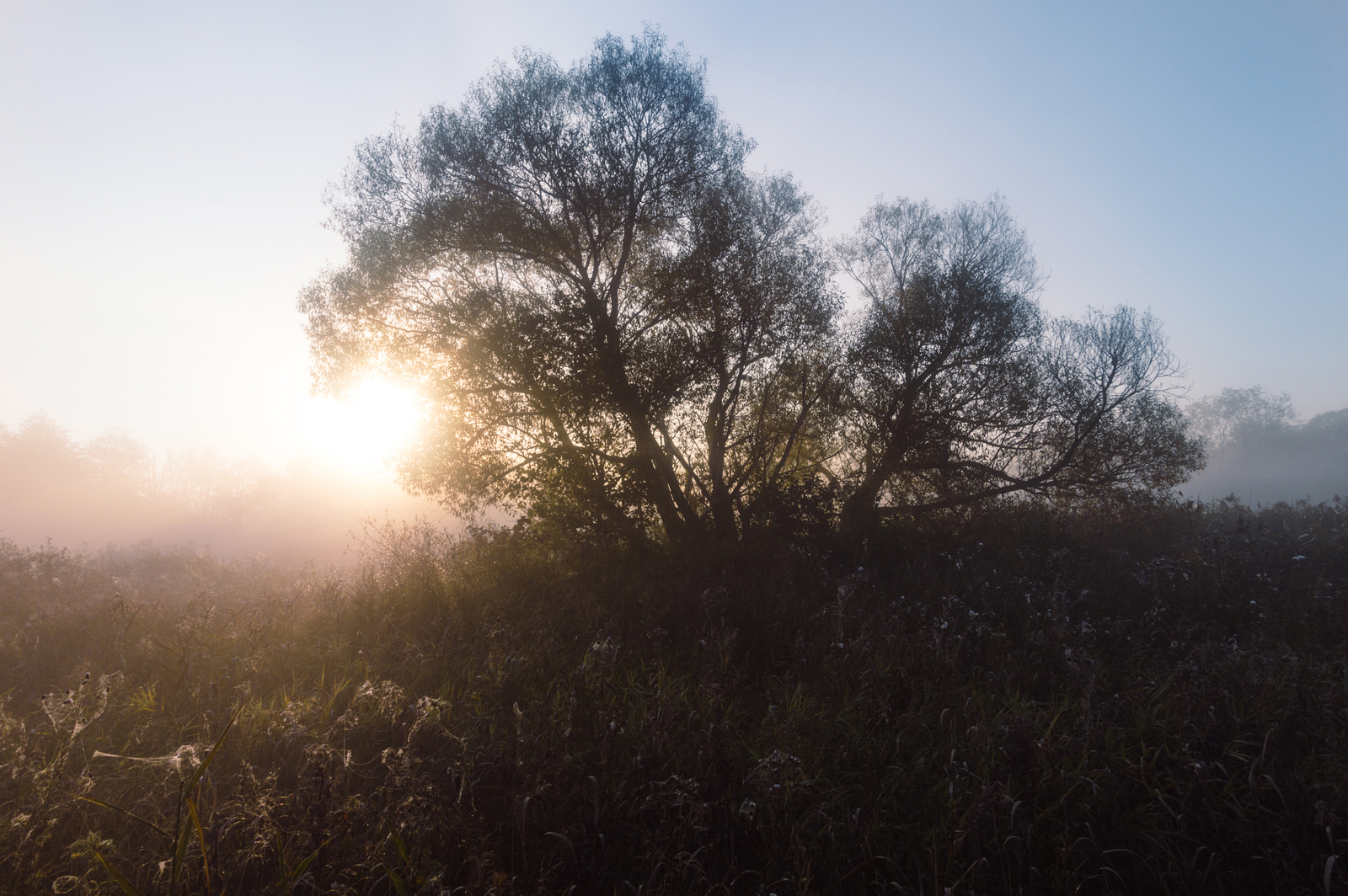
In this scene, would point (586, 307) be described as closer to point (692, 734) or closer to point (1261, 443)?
point (692, 734)

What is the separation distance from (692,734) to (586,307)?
8.33 metres

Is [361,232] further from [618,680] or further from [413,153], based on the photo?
[618,680]

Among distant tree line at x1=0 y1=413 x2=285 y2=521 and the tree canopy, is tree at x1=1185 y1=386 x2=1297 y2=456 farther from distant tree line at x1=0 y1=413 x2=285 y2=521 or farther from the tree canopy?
distant tree line at x1=0 y1=413 x2=285 y2=521

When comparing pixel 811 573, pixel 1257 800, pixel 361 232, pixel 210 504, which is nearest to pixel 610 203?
pixel 361 232

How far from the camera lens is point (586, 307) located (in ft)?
34.7

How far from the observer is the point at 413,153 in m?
→ 11.1

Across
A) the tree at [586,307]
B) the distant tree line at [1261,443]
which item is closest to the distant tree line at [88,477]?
the tree at [586,307]

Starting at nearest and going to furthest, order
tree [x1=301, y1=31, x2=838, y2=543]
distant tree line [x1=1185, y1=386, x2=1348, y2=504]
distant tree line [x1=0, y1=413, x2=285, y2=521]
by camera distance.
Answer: tree [x1=301, y1=31, x2=838, y2=543]
distant tree line [x1=0, y1=413, x2=285, y2=521]
distant tree line [x1=1185, y1=386, x2=1348, y2=504]

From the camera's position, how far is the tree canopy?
10.4 meters

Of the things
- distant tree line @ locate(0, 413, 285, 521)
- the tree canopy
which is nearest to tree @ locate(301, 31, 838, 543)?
the tree canopy

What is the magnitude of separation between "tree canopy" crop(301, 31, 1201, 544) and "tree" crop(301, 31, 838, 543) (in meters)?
0.05

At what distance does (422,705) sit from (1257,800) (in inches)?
221

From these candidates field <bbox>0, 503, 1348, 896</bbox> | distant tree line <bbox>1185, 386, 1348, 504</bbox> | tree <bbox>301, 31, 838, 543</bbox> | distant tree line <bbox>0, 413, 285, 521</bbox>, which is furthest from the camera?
distant tree line <bbox>1185, 386, 1348, 504</bbox>

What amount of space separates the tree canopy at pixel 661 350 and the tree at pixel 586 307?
0.05 meters
